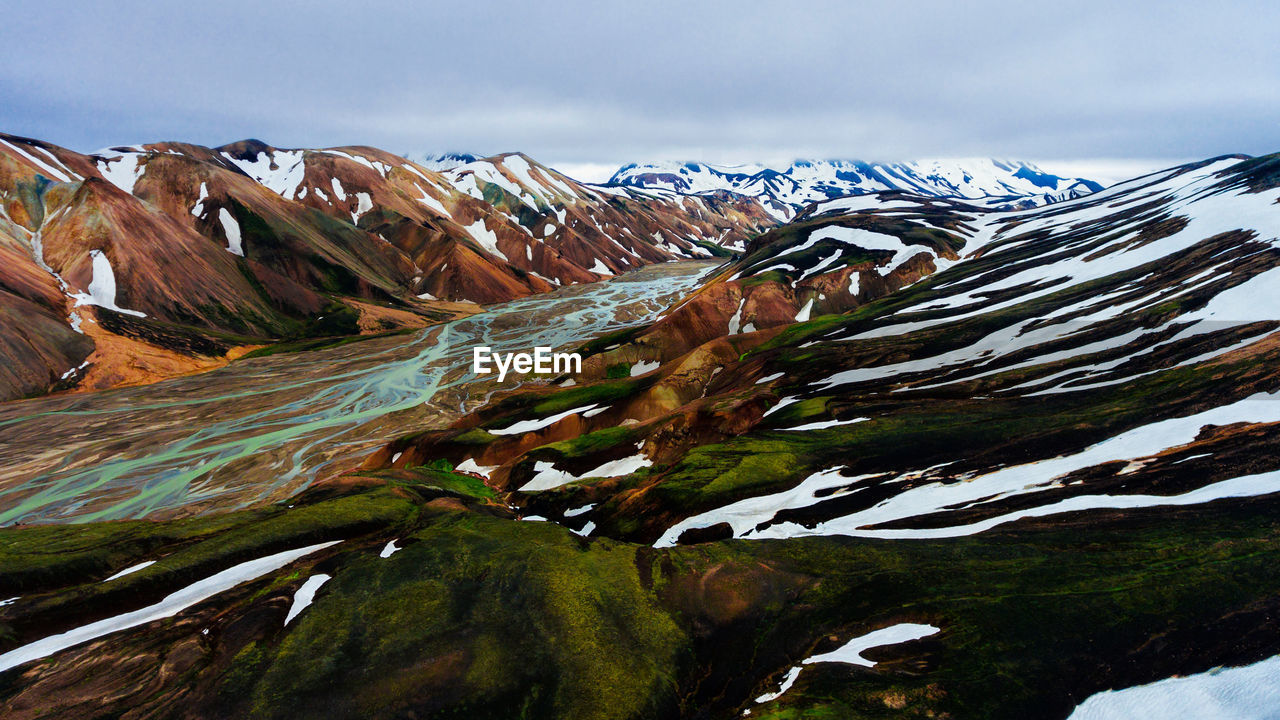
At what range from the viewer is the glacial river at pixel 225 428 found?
1935 inches

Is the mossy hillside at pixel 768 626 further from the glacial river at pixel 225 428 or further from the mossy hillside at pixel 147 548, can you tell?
the glacial river at pixel 225 428

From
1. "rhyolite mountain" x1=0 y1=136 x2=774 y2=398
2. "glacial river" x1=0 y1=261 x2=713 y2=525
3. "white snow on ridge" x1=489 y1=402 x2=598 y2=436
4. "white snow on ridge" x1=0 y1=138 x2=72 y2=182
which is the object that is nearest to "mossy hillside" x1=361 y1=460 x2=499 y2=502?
"white snow on ridge" x1=489 y1=402 x2=598 y2=436

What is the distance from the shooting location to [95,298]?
8925cm

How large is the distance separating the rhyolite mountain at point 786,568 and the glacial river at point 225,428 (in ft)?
102

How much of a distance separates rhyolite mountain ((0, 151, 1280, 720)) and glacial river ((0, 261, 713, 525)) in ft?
102

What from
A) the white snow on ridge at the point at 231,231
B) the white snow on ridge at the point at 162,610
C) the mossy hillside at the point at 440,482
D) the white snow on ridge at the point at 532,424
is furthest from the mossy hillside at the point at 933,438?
the white snow on ridge at the point at 231,231

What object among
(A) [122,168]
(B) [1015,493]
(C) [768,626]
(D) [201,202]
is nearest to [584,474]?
(C) [768,626]

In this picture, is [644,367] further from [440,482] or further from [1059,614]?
[1059,614]

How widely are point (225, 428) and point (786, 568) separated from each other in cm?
7490

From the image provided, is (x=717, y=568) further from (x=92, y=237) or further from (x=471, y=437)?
(x=92, y=237)

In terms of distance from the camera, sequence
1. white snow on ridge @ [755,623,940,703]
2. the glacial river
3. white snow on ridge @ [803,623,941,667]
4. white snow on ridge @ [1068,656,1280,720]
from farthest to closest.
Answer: the glacial river → white snow on ridge @ [803,623,941,667] → white snow on ridge @ [755,623,940,703] → white snow on ridge @ [1068,656,1280,720]

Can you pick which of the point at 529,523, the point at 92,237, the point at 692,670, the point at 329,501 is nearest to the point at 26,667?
the point at 329,501

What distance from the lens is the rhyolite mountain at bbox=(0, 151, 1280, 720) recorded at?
12.1m

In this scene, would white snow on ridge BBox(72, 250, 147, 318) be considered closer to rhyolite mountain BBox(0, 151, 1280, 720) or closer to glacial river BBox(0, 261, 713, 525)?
glacial river BBox(0, 261, 713, 525)
